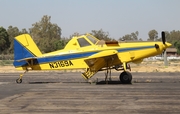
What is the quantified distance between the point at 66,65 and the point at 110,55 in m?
2.97

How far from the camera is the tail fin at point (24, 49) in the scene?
21094 millimetres

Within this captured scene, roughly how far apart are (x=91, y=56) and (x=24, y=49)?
4720 mm

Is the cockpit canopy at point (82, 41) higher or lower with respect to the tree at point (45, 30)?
lower

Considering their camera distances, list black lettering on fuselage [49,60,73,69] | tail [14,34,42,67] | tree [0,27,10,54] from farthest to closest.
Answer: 1. tree [0,27,10,54]
2. tail [14,34,42,67]
3. black lettering on fuselage [49,60,73,69]

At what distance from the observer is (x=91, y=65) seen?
65.9 feet

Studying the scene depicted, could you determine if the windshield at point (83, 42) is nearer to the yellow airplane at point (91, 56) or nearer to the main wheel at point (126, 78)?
the yellow airplane at point (91, 56)

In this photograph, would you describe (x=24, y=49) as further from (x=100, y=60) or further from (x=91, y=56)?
(x=100, y=60)

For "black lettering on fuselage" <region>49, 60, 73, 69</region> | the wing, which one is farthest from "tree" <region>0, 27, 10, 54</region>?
the wing

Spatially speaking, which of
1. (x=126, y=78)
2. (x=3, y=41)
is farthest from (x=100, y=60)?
(x=3, y=41)

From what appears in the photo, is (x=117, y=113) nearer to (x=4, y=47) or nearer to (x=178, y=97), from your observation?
(x=178, y=97)

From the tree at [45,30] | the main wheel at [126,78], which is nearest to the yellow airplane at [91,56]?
the main wheel at [126,78]

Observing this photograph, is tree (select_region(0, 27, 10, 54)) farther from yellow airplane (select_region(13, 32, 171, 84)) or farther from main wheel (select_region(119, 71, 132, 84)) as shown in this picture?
main wheel (select_region(119, 71, 132, 84))

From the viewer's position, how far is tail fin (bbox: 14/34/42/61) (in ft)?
69.2

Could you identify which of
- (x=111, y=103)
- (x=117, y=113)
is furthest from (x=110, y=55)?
(x=117, y=113)
